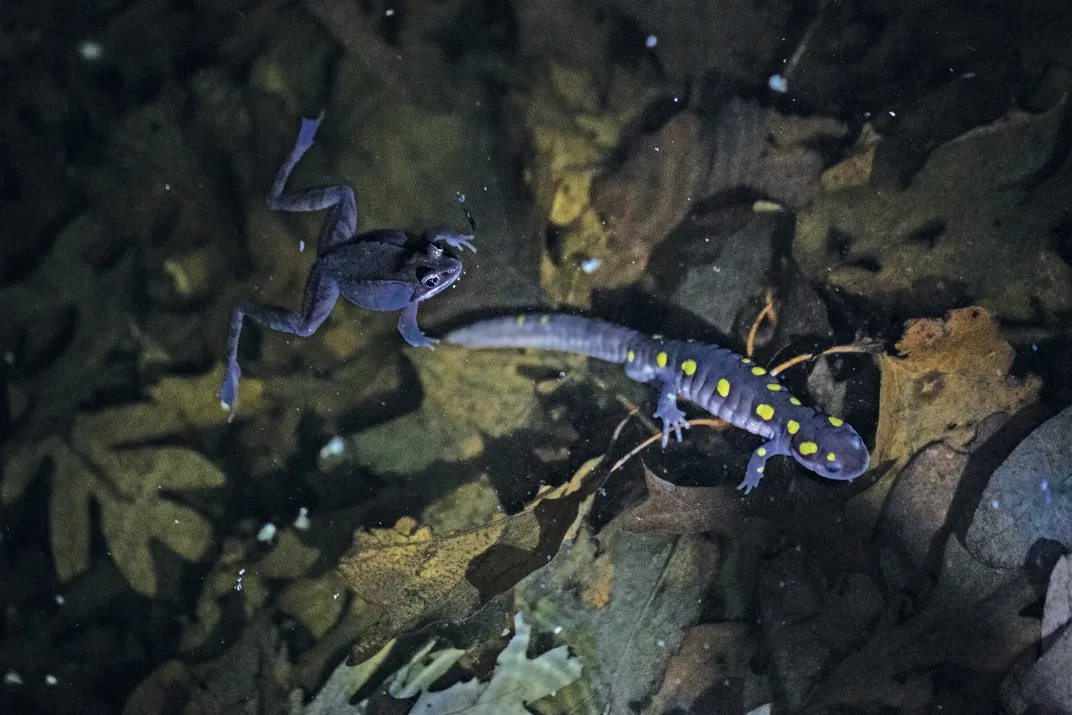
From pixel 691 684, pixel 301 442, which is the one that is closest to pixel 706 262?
pixel 691 684

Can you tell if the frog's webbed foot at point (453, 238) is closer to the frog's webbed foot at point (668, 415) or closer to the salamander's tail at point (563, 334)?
the salamander's tail at point (563, 334)

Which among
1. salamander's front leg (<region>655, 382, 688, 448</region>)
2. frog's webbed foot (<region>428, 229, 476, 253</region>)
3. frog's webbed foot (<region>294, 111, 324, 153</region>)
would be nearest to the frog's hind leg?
frog's webbed foot (<region>294, 111, 324, 153</region>)

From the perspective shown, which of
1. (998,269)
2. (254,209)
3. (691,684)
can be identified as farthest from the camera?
(254,209)

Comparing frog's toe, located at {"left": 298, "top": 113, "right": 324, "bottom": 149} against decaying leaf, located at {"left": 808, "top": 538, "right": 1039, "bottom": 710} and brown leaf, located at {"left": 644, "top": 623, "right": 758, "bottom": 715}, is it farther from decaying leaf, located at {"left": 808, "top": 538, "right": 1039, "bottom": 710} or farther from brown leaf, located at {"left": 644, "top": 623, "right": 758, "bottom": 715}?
decaying leaf, located at {"left": 808, "top": 538, "right": 1039, "bottom": 710}

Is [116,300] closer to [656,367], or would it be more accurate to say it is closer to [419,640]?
[419,640]

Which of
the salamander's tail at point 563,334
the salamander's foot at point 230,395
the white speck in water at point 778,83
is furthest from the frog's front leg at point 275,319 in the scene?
the white speck in water at point 778,83

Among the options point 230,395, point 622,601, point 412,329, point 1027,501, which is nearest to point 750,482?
point 622,601

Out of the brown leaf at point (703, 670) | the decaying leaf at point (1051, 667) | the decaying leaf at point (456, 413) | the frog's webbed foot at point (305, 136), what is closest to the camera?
the decaying leaf at point (1051, 667)
